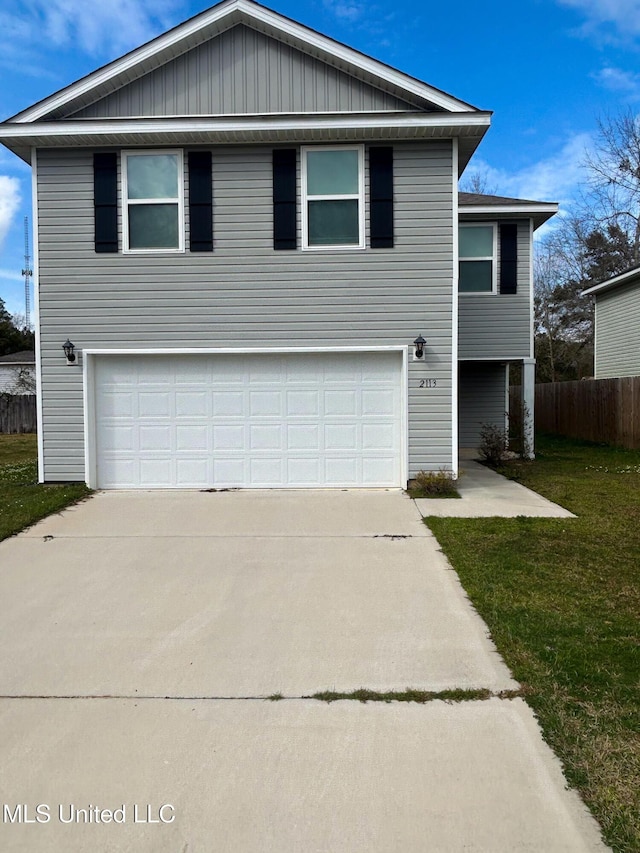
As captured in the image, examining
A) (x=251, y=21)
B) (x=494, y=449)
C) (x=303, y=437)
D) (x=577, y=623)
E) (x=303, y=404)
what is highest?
(x=251, y=21)

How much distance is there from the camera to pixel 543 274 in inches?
1296

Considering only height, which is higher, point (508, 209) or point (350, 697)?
point (508, 209)

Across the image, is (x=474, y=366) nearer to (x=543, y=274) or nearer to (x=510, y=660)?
(x=510, y=660)

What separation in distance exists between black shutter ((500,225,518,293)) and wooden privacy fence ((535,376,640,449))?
487 cm

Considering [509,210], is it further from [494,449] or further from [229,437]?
[229,437]

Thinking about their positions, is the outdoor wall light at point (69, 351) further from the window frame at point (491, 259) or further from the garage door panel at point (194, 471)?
the window frame at point (491, 259)

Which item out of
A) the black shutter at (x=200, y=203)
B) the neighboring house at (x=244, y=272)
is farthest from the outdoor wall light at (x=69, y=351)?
the black shutter at (x=200, y=203)

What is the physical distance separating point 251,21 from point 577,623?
9466 mm

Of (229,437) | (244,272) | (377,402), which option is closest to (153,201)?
(244,272)

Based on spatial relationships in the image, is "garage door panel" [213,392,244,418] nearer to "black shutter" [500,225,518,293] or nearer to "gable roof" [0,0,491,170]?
"gable roof" [0,0,491,170]

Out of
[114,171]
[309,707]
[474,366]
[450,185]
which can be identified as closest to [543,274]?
[474,366]

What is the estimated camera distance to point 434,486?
29.7 ft

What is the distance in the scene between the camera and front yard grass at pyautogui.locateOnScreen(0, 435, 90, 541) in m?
7.55

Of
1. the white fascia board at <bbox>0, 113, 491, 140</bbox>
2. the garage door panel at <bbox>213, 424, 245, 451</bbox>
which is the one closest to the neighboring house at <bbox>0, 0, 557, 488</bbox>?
the garage door panel at <bbox>213, 424, 245, 451</bbox>
